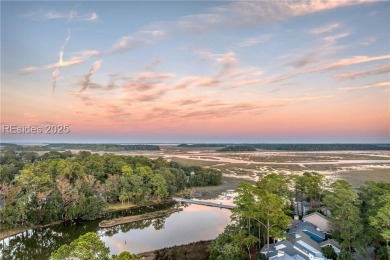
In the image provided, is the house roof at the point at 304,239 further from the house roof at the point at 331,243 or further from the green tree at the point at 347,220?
the green tree at the point at 347,220

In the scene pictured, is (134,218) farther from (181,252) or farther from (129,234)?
(181,252)

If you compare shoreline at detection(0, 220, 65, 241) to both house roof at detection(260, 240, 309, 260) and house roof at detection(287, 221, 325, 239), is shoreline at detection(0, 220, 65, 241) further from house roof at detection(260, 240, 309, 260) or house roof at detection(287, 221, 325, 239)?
house roof at detection(287, 221, 325, 239)

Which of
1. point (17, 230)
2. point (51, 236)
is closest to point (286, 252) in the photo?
point (51, 236)

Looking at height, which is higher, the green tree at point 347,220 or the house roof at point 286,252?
the green tree at point 347,220

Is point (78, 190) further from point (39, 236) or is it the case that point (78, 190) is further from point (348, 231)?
point (348, 231)

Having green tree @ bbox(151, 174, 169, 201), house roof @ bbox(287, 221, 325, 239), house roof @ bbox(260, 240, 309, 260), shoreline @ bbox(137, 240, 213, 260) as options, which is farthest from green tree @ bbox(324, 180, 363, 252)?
green tree @ bbox(151, 174, 169, 201)

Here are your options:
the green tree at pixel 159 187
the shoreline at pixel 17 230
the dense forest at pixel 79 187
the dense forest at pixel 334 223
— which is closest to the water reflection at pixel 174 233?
the green tree at pixel 159 187
